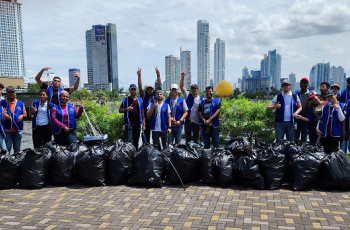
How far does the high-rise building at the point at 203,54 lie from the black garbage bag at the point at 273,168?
98790mm

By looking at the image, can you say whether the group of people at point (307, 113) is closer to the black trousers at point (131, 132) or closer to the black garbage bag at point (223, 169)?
the black garbage bag at point (223, 169)

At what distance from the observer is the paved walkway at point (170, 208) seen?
3188 millimetres

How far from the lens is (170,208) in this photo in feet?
11.9

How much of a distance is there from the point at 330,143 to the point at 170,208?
117 inches

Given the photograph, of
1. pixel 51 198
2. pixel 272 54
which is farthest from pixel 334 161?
pixel 272 54

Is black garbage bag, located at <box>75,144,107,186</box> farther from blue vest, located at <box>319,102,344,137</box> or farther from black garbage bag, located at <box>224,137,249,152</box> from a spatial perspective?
blue vest, located at <box>319,102,344,137</box>

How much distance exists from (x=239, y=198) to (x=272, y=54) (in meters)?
190

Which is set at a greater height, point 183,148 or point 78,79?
point 78,79

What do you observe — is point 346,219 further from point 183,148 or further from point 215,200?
point 183,148

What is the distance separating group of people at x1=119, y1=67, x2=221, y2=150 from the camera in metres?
5.49

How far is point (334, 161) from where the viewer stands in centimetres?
409

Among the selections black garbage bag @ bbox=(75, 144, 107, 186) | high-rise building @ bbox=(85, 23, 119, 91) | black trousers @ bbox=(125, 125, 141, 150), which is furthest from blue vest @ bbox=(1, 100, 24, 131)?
high-rise building @ bbox=(85, 23, 119, 91)

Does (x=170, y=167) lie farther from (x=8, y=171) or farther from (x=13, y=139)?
(x=13, y=139)

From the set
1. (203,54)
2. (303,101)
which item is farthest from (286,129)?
(203,54)
